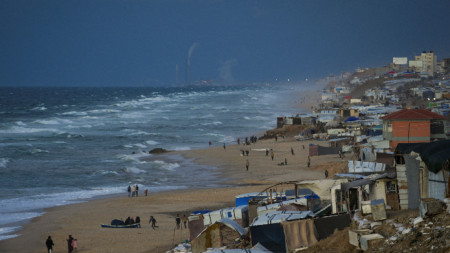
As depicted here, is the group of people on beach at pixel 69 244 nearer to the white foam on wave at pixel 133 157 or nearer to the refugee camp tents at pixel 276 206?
the refugee camp tents at pixel 276 206

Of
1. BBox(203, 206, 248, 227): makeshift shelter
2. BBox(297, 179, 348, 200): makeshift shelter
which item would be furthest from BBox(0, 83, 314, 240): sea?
BBox(297, 179, 348, 200): makeshift shelter

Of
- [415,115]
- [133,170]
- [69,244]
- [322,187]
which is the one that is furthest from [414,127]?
[133,170]

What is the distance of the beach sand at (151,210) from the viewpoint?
72.7 feet

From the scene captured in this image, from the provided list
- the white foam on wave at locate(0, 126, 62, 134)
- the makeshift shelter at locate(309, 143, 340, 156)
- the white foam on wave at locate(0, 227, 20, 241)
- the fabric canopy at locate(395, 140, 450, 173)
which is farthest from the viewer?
the white foam on wave at locate(0, 126, 62, 134)

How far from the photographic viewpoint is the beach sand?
22.2 metres

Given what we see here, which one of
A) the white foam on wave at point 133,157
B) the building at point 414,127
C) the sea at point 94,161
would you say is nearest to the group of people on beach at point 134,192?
the sea at point 94,161

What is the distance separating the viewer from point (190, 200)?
98.4 feet

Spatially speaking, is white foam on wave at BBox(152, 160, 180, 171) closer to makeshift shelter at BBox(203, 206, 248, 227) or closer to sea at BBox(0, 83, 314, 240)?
sea at BBox(0, 83, 314, 240)

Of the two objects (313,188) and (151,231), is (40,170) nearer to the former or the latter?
(151,231)

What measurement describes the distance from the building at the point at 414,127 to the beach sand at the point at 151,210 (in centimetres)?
354

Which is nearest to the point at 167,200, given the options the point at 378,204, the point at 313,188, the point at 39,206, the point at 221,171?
the point at 39,206

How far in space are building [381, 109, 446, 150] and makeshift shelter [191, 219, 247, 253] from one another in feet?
46.6

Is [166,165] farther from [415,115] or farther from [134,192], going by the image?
[415,115]

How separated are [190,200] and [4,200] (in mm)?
9225
